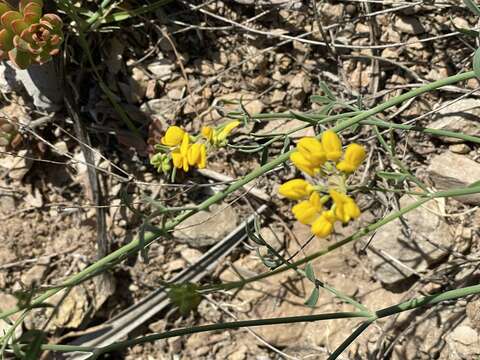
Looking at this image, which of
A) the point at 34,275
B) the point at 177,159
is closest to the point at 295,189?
the point at 177,159

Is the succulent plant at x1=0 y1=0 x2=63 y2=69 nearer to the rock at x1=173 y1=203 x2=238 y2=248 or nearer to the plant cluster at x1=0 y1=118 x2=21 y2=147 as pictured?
the plant cluster at x1=0 y1=118 x2=21 y2=147

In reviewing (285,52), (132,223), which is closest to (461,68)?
(285,52)

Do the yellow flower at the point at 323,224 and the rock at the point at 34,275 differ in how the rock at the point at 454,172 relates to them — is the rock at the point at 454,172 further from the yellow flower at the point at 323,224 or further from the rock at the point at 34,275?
the rock at the point at 34,275

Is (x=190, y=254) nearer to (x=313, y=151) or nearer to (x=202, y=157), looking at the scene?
(x=202, y=157)

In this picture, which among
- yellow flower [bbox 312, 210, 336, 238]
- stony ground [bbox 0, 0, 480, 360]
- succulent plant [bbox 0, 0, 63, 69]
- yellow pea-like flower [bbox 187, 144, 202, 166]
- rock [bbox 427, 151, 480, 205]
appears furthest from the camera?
stony ground [bbox 0, 0, 480, 360]

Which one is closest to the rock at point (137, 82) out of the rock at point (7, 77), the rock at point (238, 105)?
the rock at point (238, 105)

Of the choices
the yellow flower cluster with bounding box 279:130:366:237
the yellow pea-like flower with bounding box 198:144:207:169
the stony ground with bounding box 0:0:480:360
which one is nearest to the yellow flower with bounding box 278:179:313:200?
the yellow flower cluster with bounding box 279:130:366:237
